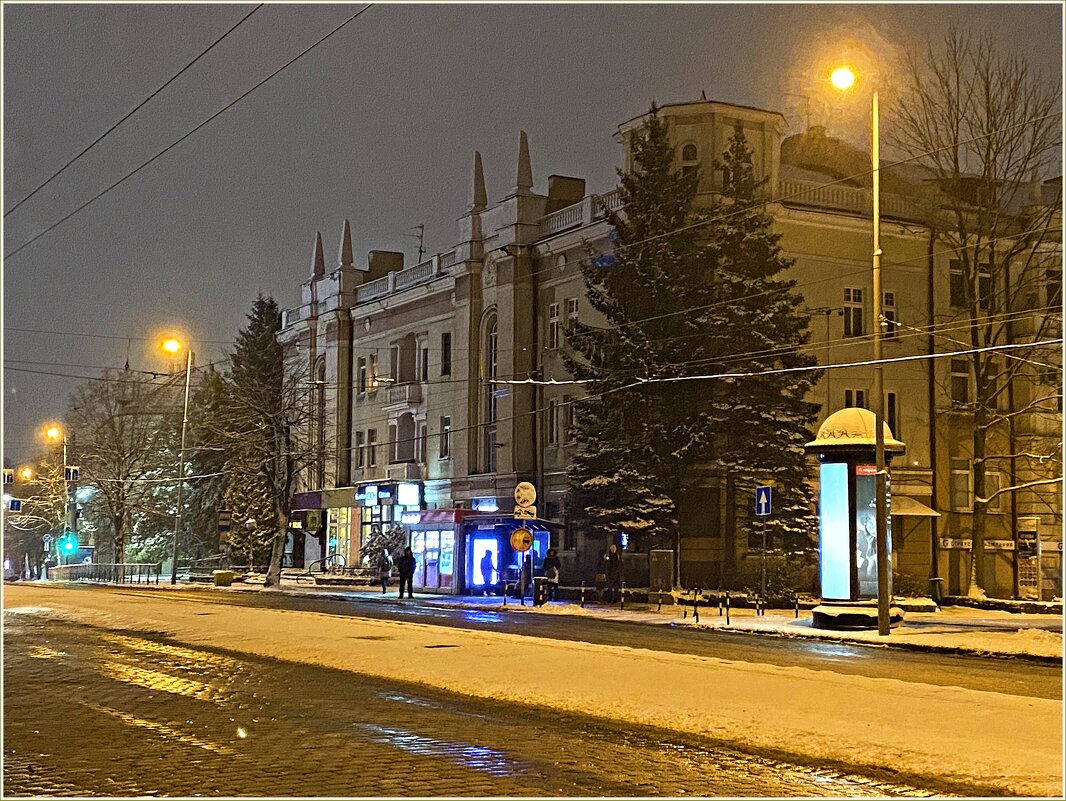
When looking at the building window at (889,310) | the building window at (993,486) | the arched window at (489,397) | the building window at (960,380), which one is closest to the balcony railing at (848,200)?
the building window at (889,310)

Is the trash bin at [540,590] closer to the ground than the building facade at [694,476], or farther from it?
closer to the ground

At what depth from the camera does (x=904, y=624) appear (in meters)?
29.2

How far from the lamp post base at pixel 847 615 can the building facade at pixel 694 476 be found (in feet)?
46.3

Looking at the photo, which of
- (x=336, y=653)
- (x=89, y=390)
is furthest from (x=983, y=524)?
(x=89, y=390)

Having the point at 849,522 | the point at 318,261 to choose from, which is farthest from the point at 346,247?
the point at 849,522

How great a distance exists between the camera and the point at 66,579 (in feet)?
261

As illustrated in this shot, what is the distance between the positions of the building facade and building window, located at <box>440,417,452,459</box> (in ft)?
0.48

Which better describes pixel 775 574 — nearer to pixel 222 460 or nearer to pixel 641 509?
pixel 641 509

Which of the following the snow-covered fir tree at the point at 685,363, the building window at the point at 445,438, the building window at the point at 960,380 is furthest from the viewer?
A: the building window at the point at 445,438

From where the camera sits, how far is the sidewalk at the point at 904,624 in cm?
2336

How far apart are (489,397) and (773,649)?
112 feet

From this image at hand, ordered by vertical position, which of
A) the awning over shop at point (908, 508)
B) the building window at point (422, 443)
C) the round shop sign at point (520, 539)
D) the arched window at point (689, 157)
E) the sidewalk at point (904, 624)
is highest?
the arched window at point (689, 157)

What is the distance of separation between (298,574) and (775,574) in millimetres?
31203

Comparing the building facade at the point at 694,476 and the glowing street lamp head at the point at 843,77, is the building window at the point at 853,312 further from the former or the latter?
the glowing street lamp head at the point at 843,77
